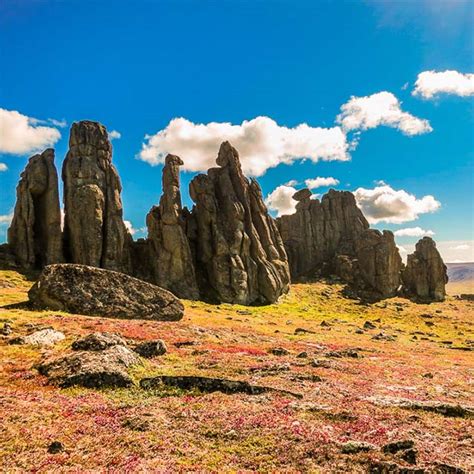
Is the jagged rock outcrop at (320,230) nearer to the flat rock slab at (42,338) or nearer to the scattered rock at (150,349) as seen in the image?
the scattered rock at (150,349)

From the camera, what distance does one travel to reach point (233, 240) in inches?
4321

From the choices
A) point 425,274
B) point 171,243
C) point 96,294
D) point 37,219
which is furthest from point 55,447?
point 425,274

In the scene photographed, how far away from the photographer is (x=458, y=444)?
13312 millimetres

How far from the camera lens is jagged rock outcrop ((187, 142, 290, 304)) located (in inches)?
4099

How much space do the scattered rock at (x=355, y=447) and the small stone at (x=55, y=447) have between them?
31.7ft

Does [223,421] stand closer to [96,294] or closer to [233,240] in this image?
[96,294]

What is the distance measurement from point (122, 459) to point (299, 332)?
168ft

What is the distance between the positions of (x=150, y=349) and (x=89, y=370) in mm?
7522

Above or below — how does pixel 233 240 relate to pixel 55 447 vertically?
above

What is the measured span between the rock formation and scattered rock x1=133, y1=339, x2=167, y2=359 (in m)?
133

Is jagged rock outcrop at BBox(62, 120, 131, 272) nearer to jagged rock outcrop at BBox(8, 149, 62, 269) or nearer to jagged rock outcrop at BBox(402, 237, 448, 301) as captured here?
jagged rock outcrop at BBox(8, 149, 62, 269)

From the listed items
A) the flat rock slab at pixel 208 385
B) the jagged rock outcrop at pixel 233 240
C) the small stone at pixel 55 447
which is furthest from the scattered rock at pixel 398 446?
the jagged rock outcrop at pixel 233 240

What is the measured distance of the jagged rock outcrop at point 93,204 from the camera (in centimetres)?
9425

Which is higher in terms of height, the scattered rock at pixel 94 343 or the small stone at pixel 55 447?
the scattered rock at pixel 94 343
